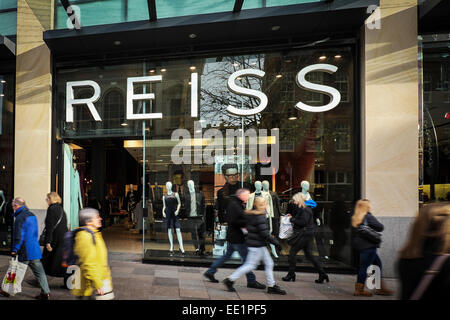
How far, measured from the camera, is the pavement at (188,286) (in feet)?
17.0

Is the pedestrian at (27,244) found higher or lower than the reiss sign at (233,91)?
lower

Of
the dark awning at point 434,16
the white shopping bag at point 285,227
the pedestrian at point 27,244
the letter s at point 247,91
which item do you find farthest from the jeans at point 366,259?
the pedestrian at point 27,244

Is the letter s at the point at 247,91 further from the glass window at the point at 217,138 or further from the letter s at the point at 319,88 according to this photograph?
the letter s at the point at 319,88

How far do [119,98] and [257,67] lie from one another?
3.90m

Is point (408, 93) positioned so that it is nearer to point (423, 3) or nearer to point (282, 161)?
point (423, 3)

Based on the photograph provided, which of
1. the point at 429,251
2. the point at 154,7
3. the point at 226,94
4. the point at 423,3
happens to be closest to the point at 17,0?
the point at 154,7

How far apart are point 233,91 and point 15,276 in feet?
19.9

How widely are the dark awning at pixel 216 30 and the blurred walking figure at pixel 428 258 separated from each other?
559cm

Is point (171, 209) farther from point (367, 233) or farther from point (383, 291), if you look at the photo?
point (383, 291)

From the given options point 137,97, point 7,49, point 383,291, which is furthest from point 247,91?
point 7,49

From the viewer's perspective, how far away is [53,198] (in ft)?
18.0

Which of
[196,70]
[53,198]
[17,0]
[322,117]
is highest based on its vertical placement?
[17,0]
